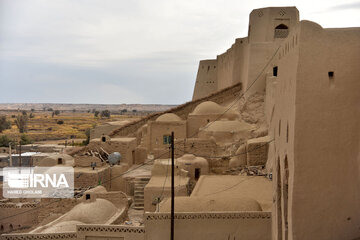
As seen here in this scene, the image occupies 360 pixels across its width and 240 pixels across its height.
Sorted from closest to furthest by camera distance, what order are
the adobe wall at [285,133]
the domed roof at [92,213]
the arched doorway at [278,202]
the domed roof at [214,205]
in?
1. the adobe wall at [285,133]
2. the arched doorway at [278,202]
3. the domed roof at [214,205]
4. the domed roof at [92,213]

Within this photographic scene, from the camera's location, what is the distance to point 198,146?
19.0m

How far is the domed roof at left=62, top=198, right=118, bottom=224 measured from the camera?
40.9ft

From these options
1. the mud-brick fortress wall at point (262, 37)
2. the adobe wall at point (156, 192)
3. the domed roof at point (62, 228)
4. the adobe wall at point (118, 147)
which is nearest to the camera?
the domed roof at point (62, 228)

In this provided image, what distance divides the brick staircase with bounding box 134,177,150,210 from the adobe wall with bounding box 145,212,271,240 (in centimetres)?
622

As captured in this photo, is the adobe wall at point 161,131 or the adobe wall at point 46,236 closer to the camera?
the adobe wall at point 46,236

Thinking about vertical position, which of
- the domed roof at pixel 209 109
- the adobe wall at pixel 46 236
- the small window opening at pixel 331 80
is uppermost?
the small window opening at pixel 331 80

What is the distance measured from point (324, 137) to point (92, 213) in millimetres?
8106

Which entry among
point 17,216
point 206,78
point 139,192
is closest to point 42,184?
point 17,216

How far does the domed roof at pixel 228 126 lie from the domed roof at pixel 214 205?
366 inches

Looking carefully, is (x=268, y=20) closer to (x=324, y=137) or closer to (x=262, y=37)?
(x=262, y=37)

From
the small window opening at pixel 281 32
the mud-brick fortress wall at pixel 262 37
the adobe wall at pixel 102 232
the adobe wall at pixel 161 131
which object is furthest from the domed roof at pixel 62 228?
the small window opening at pixel 281 32

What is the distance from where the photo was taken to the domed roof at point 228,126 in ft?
65.9

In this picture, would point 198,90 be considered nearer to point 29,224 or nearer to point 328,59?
point 29,224

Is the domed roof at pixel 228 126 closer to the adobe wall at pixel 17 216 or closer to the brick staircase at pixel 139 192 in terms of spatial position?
the brick staircase at pixel 139 192
